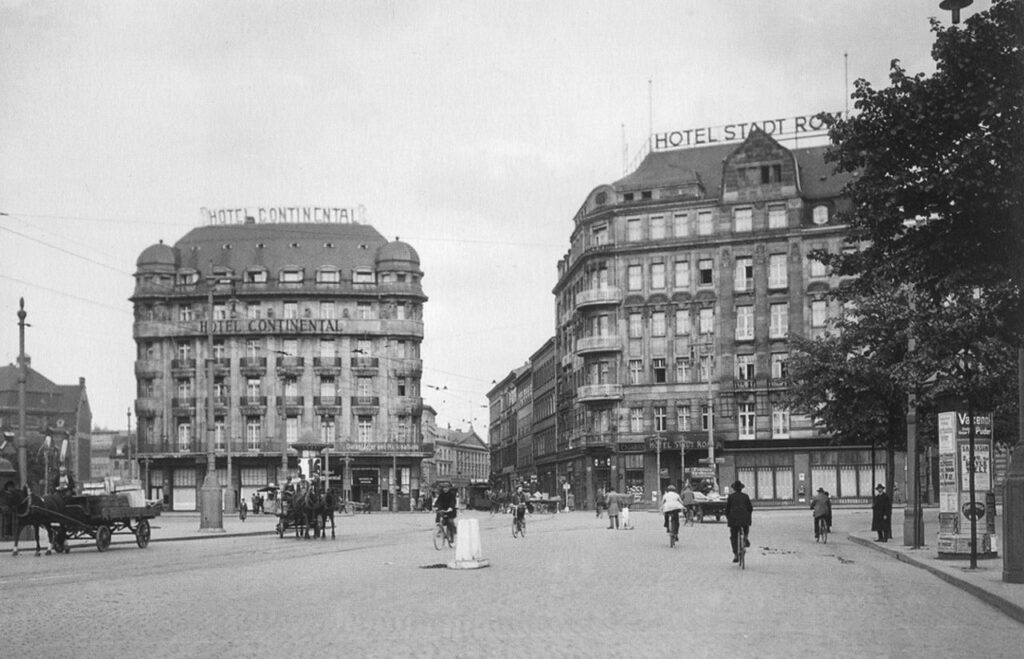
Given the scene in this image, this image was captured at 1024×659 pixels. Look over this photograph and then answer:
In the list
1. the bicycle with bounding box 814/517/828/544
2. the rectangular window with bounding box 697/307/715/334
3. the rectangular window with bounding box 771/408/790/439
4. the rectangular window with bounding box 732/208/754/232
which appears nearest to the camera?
the bicycle with bounding box 814/517/828/544

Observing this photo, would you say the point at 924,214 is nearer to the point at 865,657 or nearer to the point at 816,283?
the point at 865,657

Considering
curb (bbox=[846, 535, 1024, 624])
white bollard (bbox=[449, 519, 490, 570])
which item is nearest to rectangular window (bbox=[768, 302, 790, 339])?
curb (bbox=[846, 535, 1024, 624])

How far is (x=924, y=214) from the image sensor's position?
17641mm

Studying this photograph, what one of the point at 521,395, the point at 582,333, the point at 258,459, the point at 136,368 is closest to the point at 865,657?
the point at 582,333

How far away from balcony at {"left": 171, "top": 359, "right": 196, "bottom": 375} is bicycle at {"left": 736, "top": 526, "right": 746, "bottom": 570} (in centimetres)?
8345

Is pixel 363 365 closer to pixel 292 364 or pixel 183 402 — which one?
pixel 292 364

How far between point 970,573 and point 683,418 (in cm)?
6484

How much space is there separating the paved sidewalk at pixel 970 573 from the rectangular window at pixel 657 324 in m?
51.2

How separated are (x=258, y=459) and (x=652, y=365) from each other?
32.3 m

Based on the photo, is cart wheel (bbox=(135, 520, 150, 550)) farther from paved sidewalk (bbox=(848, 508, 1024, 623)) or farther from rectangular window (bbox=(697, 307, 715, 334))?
rectangular window (bbox=(697, 307, 715, 334))

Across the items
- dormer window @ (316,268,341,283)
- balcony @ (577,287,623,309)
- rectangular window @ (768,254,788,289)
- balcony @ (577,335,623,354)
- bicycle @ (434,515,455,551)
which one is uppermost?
dormer window @ (316,268,341,283)

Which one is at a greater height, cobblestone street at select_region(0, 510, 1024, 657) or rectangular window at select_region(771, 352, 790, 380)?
rectangular window at select_region(771, 352, 790, 380)

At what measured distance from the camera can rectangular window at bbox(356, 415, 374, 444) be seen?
103 metres

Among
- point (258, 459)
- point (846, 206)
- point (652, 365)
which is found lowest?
point (258, 459)
